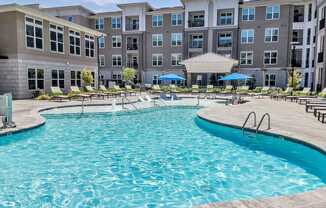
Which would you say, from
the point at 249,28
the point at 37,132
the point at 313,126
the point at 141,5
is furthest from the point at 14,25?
the point at 249,28

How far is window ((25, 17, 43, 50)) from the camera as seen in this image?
22.1 metres

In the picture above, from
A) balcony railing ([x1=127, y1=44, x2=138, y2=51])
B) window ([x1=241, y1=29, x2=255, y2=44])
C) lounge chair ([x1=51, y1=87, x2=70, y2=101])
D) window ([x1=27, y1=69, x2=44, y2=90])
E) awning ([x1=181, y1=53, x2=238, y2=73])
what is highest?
window ([x1=241, y1=29, x2=255, y2=44])

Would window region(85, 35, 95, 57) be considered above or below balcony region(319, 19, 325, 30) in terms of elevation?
below

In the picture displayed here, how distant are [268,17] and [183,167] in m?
36.9

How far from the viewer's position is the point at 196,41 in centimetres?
4206

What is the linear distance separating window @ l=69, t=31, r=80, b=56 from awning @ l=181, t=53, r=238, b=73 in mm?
11709

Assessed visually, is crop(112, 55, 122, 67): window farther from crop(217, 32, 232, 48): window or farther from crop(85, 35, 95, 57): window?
crop(217, 32, 232, 48): window

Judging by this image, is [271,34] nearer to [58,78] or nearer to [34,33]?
[58,78]

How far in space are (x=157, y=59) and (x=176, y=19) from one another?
22.3 ft

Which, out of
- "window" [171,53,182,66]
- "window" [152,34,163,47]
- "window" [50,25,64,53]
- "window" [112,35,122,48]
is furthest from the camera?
"window" [112,35,122,48]

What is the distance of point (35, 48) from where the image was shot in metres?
22.9

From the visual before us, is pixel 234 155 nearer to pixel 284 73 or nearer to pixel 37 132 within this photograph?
pixel 37 132

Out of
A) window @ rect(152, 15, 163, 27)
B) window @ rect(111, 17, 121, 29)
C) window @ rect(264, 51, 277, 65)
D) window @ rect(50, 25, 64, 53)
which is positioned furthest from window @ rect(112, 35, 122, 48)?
window @ rect(264, 51, 277, 65)

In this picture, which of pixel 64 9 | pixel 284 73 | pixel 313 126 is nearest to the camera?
pixel 313 126
